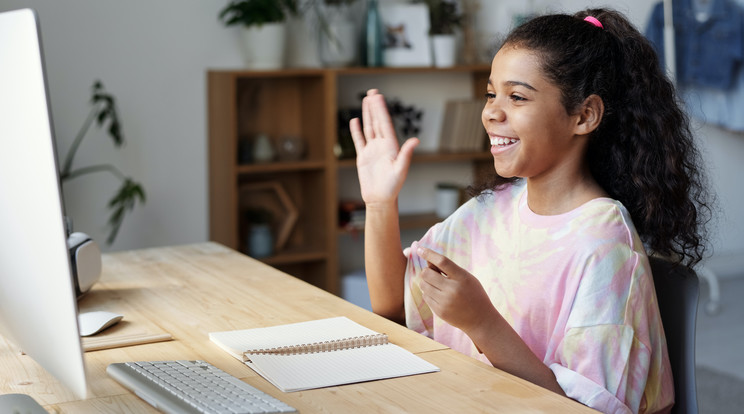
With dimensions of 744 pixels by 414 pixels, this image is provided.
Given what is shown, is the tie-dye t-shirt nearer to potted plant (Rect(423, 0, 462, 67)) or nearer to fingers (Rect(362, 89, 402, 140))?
fingers (Rect(362, 89, 402, 140))

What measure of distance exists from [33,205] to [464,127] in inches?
133

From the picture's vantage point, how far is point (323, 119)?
3.70 meters

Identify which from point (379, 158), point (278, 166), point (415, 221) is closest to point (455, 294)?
point (379, 158)

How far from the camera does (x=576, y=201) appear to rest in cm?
145

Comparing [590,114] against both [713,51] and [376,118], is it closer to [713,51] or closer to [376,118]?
[376,118]

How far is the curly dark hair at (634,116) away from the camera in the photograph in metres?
1.41

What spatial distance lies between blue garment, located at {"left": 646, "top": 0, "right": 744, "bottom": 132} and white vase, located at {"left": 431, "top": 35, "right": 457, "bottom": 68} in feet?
4.01

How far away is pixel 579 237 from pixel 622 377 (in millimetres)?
237

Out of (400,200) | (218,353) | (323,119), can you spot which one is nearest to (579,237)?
(218,353)

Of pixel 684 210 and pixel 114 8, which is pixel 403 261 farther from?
pixel 114 8

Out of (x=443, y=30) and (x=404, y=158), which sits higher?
(x=443, y=30)

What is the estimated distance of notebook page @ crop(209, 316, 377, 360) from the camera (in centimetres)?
128

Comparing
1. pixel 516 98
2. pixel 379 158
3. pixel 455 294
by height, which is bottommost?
pixel 455 294

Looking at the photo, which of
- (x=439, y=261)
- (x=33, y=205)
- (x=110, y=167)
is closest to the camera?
(x=33, y=205)
